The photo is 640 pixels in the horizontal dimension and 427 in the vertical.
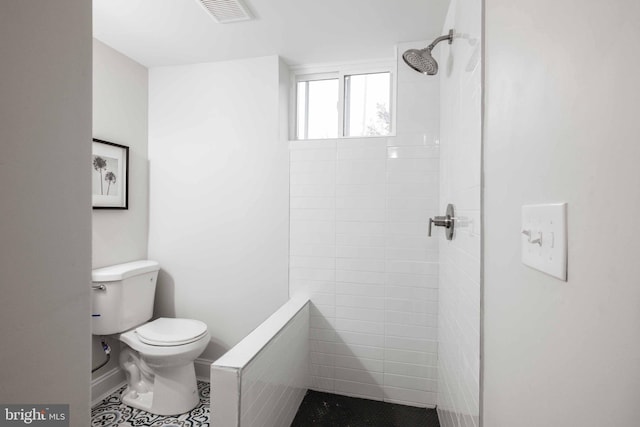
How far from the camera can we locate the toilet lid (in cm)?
190

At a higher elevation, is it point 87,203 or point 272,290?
point 87,203

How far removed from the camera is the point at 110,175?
2189mm

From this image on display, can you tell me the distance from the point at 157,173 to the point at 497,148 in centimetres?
237

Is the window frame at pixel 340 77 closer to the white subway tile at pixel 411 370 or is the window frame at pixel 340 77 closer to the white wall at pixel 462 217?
the white wall at pixel 462 217

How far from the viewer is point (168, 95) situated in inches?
97.7

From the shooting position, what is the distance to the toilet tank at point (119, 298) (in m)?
2.00

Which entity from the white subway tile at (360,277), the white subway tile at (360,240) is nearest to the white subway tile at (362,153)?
the white subway tile at (360,240)

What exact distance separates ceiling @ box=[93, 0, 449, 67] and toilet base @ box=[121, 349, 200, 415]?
2013 mm

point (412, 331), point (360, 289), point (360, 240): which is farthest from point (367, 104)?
point (412, 331)

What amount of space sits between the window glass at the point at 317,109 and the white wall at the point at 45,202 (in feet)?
6.07

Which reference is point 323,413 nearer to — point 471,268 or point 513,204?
point 471,268

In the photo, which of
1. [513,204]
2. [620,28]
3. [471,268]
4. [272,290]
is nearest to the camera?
[620,28]

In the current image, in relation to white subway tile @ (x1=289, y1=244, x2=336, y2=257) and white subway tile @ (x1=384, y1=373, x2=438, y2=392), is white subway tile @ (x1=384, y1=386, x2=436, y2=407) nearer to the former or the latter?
white subway tile @ (x1=384, y1=373, x2=438, y2=392)

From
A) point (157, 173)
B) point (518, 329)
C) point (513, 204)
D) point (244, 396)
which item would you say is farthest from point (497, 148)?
point (157, 173)
